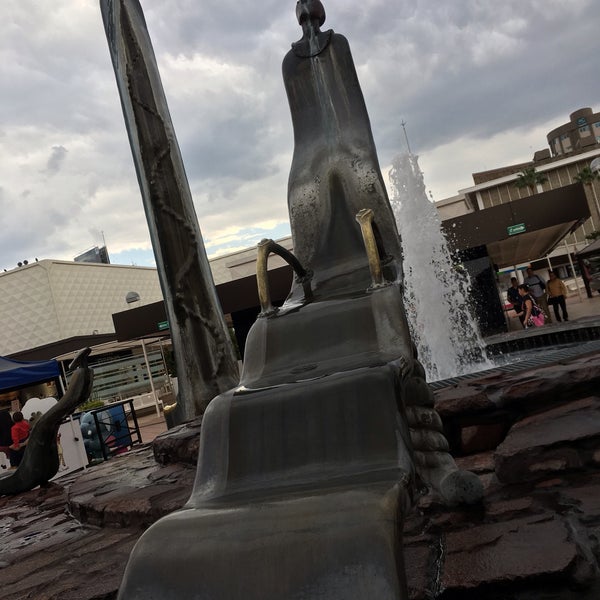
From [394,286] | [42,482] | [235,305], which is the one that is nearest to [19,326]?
[235,305]

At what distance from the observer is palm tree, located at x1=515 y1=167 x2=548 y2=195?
6322cm

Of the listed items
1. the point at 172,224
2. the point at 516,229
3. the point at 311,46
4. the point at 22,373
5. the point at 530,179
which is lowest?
the point at 22,373

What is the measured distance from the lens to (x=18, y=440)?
729cm

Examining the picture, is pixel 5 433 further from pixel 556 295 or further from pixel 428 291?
pixel 556 295

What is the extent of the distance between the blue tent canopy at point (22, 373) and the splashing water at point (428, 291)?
20.2 ft

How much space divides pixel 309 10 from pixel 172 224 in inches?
89.0

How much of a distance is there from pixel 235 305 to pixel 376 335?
1243 cm

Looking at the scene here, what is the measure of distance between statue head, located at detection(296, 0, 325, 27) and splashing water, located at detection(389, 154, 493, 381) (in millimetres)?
3211

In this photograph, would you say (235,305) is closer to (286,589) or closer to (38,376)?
(38,376)

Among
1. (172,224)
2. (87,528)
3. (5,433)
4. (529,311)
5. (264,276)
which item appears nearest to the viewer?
(264,276)

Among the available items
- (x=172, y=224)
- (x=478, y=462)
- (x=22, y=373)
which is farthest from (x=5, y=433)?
(x=478, y=462)

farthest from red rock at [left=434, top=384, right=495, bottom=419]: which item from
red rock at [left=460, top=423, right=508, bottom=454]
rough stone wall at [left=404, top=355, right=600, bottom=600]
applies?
red rock at [left=460, top=423, right=508, bottom=454]

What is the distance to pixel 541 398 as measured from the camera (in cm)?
295

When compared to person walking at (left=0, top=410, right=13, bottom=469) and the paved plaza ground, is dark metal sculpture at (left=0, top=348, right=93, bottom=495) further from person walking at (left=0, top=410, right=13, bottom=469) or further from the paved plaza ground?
person walking at (left=0, top=410, right=13, bottom=469)
